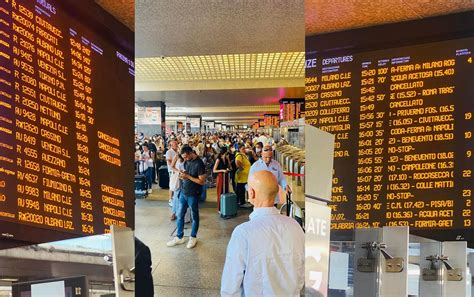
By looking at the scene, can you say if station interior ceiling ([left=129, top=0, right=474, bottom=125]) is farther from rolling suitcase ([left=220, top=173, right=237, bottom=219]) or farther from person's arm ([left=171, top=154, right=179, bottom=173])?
rolling suitcase ([left=220, top=173, right=237, bottom=219])

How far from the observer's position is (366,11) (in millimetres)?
2059

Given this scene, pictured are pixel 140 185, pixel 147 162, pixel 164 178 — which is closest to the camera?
pixel 147 162

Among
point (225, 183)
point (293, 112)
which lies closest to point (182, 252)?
point (225, 183)

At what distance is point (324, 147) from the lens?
206 centimetres

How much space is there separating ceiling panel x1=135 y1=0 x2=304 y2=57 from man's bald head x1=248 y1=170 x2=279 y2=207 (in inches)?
54.7

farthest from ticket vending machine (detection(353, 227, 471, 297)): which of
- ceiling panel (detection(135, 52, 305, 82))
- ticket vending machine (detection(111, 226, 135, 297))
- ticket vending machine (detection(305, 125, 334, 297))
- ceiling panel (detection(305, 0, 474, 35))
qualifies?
ceiling panel (detection(135, 52, 305, 82))

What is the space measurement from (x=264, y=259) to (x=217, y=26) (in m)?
2.09

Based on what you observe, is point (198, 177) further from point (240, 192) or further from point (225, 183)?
point (225, 183)

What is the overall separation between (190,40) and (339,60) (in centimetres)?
171

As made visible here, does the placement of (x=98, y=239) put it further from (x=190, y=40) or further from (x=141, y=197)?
(x=141, y=197)

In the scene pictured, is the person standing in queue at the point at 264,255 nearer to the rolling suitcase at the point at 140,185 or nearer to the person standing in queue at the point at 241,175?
the rolling suitcase at the point at 140,185

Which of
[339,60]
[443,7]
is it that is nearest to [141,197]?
[339,60]

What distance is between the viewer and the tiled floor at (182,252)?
10.1 feet

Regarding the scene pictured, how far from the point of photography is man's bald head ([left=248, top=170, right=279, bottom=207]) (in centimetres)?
167
